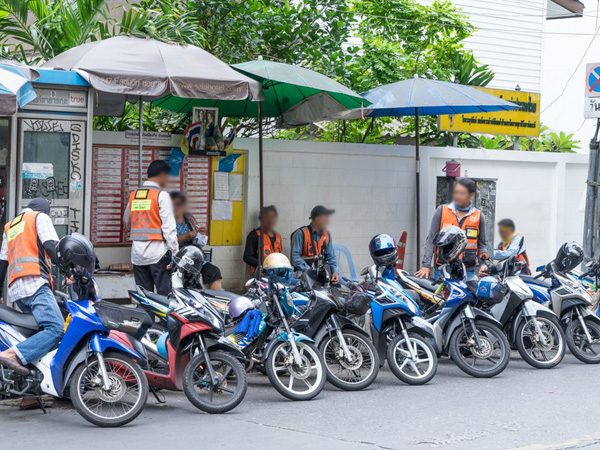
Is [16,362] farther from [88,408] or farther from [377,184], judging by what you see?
[377,184]

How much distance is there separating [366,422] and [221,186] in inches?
210

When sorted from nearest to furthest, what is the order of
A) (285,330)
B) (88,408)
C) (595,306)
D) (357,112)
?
1. (88,408)
2. (285,330)
3. (595,306)
4. (357,112)

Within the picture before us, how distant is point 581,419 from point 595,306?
3.79 meters

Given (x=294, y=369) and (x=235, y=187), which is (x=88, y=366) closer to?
(x=294, y=369)

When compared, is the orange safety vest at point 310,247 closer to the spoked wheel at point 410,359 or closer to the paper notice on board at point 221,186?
the paper notice on board at point 221,186

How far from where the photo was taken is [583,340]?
950cm

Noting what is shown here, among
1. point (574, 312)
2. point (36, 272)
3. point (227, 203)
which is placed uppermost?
point (227, 203)

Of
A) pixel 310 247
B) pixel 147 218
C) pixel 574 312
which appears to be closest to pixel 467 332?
pixel 574 312

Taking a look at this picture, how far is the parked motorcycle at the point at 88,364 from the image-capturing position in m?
6.52

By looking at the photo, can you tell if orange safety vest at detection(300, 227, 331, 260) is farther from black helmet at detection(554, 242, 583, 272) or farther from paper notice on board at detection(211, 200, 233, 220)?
black helmet at detection(554, 242, 583, 272)

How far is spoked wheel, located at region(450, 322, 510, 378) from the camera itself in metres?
8.55

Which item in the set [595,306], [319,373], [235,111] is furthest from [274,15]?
[319,373]

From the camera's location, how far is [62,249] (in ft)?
22.2

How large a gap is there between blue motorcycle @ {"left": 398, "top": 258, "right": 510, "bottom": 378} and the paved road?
228mm
